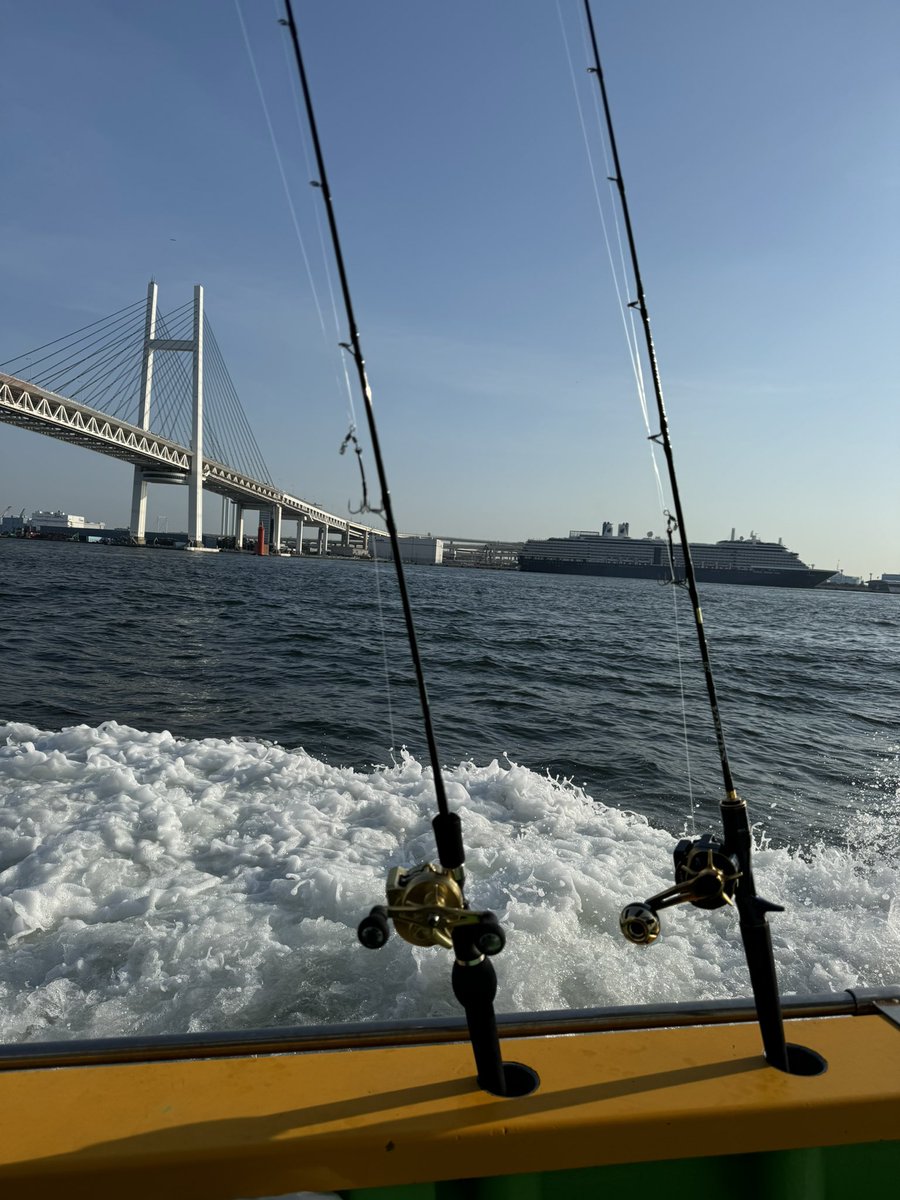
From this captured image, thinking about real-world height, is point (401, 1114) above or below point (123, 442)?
below

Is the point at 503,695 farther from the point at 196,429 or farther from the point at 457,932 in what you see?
the point at 196,429

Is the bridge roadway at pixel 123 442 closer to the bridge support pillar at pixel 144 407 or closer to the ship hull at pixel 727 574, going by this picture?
the bridge support pillar at pixel 144 407

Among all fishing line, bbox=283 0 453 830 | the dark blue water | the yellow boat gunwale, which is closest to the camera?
the yellow boat gunwale

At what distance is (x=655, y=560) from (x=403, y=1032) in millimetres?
85950

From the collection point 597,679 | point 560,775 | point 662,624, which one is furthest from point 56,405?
point 560,775

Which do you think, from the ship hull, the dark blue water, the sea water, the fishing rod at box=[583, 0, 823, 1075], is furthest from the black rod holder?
the ship hull

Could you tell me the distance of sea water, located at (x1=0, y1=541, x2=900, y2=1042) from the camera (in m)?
2.72

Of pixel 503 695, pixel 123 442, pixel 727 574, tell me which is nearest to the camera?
pixel 503 695

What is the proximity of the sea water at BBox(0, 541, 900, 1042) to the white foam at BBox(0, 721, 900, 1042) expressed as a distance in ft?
0.04

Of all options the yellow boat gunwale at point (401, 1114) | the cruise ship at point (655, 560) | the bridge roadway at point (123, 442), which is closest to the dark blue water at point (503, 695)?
the yellow boat gunwale at point (401, 1114)

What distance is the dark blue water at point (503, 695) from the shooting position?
654 centimetres

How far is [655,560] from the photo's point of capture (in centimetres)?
8419

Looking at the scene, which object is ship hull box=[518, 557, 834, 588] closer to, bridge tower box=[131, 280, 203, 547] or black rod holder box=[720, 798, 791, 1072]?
bridge tower box=[131, 280, 203, 547]

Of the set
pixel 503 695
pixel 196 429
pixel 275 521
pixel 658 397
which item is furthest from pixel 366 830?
pixel 275 521
